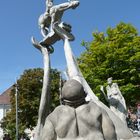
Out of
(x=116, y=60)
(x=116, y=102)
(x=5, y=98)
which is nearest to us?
(x=116, y=102)

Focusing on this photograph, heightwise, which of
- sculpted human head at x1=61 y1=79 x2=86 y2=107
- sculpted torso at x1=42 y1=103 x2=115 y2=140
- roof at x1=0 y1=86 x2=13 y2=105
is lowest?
sculpted torso at x1=42 y1=103 x2=115 y2=140

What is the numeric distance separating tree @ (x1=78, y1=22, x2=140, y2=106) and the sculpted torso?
2945cm

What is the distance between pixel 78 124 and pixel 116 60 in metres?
31.8

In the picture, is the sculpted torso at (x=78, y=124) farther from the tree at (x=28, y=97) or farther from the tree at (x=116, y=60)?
the tree at (x=28, y=97)

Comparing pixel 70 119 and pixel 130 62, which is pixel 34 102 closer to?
pixel 130 62

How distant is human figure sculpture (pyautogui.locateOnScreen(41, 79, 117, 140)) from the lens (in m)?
4.03

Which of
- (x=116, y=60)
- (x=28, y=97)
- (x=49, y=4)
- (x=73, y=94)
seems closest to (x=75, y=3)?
(x=49, y=4)

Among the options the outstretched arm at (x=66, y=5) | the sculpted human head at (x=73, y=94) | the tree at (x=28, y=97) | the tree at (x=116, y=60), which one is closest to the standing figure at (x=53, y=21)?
the outstretched arm at (x=66, y=5)

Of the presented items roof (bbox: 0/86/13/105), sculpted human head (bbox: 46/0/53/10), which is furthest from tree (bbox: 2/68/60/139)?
roof (bbox: 0/86/13/105)

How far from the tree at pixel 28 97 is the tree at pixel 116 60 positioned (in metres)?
12.4

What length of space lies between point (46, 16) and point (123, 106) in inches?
207

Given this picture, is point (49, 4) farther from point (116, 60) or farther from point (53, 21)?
point (116, 60)

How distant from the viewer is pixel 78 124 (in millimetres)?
4059

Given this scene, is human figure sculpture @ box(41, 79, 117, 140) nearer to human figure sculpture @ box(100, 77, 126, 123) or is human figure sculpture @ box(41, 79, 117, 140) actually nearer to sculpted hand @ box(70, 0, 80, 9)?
sculpted hand @ box(70, 0, 80, 9)
